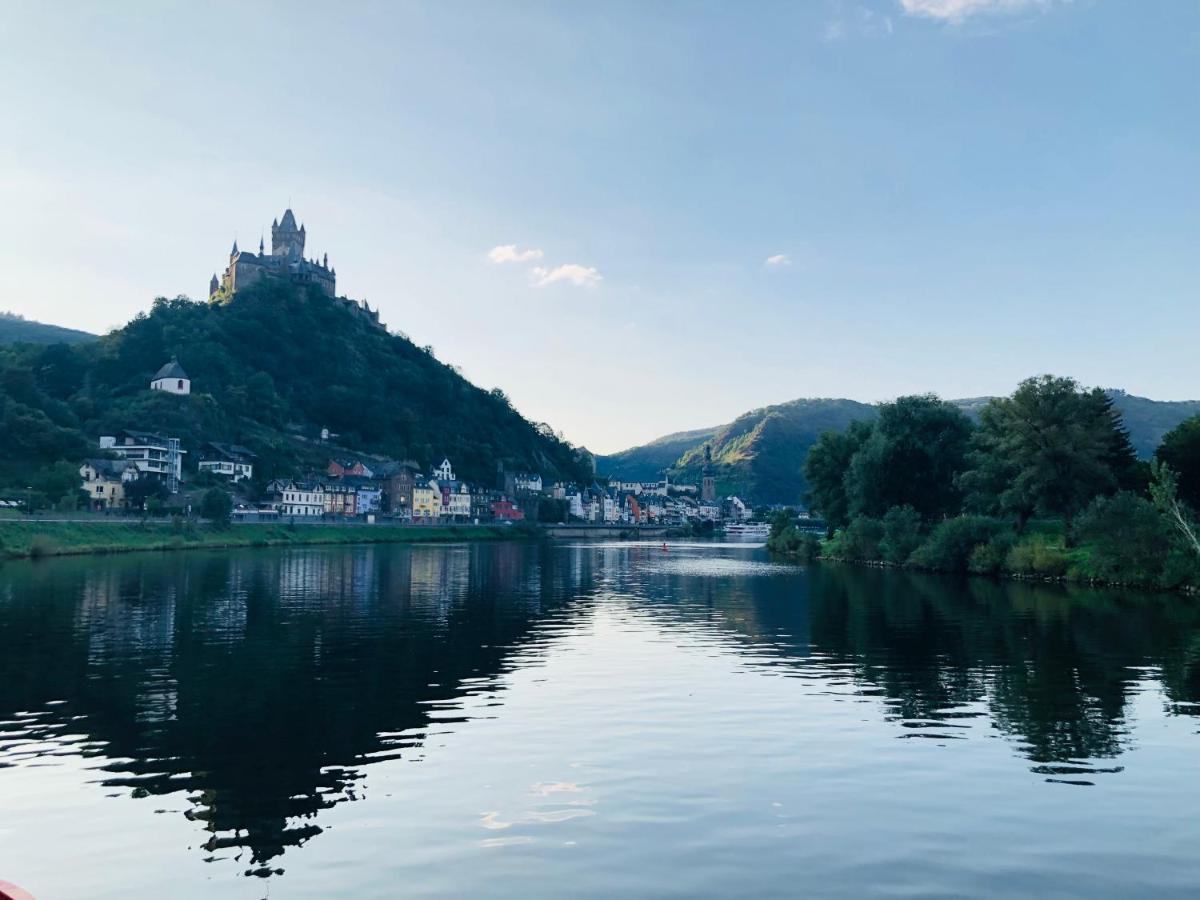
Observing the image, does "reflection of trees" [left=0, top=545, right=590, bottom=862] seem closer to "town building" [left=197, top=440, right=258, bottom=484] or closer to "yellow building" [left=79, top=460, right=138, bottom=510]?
"yellow building" [left=79, top=460, right=138, bottom=510]

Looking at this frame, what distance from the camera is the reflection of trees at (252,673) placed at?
19891 millimetres

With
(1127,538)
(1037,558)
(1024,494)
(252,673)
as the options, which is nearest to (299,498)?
(1024,494)

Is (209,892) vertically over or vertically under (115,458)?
under

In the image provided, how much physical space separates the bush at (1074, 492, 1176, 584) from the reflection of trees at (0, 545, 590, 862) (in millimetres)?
39847

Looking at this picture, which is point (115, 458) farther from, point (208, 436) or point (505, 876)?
point (505, 876)

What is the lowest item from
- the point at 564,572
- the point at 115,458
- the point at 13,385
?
the point at 564,572

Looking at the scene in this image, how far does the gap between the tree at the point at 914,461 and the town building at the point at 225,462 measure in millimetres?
126777

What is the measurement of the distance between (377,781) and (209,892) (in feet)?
19.4

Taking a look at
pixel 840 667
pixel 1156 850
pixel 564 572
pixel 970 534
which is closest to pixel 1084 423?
pixel 970 534

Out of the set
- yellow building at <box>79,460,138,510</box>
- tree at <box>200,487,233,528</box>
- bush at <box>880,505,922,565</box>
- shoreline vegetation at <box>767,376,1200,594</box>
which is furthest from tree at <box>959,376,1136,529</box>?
yellow building at <box>79,460,138,510</box>

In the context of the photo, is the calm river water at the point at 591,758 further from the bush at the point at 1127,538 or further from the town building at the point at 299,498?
the town building at the point at 299,498

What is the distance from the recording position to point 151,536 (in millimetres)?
117312

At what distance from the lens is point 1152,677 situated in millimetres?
33438

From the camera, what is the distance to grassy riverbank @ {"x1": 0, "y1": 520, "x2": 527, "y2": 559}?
9690cm
